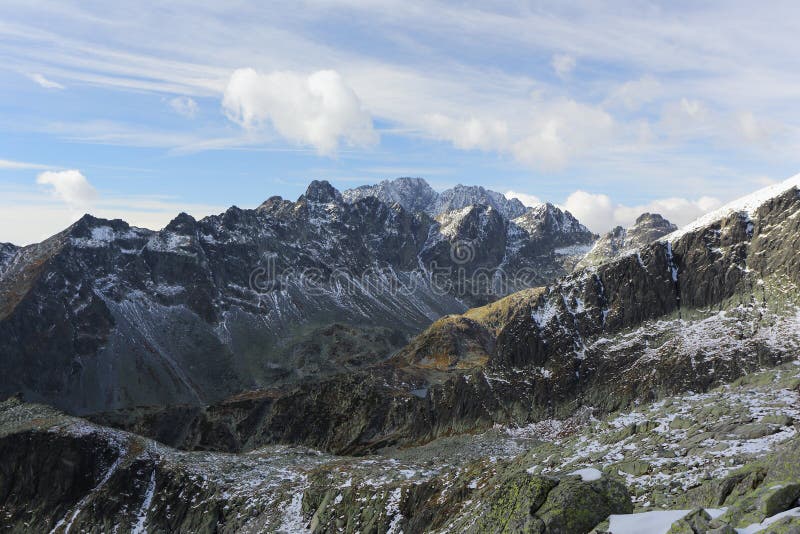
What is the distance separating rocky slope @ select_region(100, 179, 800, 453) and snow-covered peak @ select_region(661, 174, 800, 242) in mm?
583

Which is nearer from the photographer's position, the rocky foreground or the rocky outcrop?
the rocky foreground

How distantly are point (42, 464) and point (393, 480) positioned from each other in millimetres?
63592

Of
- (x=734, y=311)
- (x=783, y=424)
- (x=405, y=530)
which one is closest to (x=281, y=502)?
(x=405, y=530)

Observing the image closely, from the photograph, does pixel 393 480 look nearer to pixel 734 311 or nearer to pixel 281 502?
pixel 281 502

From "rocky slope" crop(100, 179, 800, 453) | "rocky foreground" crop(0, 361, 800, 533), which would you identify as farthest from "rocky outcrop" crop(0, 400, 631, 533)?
"rocky slope" crop(100, 179, 800, 453)

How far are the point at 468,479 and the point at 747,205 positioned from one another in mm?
113785

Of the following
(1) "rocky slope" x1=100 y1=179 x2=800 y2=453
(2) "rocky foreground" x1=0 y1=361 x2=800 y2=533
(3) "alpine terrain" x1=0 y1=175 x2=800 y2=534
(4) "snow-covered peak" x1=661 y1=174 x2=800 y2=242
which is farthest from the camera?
(4) "snow-covered peak" x1=661 y1=174 x2=800 y2=242

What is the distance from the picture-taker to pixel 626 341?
128 meters

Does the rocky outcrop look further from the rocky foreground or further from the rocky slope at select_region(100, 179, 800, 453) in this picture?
the rocky slope at select_region(100, 179, 800, 453)

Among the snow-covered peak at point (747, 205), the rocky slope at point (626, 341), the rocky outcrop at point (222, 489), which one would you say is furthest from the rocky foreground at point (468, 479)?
the snow-covered peak at point (747, 205)

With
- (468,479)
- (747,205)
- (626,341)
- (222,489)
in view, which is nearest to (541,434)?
(626,341)

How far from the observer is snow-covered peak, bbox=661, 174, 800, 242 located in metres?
128

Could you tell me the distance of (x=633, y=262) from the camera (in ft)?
461

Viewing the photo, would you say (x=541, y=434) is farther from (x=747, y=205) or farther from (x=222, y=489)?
(x=747, y=205)
